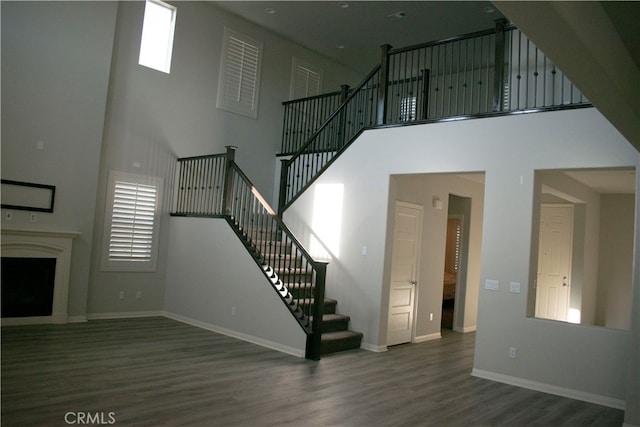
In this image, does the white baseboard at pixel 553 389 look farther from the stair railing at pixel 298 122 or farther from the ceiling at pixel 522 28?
the stair railing at pixel 298 122

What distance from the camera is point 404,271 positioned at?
7.53 metres

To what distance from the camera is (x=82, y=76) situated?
7207 millimetres

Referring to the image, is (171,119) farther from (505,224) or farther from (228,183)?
(505,224)

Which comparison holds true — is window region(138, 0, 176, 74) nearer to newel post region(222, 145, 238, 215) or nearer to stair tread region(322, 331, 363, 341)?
newel post region(222, 145, 238, 215)

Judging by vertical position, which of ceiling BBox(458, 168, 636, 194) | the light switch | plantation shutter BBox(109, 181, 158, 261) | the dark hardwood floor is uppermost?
ceiling BBox(458, 168, 636, 194)

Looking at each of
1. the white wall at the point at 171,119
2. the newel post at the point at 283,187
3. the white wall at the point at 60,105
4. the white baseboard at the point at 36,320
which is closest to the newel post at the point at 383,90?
the newel post at the point at 283,187

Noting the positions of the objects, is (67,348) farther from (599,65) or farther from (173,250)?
(599,65)

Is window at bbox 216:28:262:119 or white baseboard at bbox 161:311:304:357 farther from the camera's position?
window at bbox 216:28:262:119

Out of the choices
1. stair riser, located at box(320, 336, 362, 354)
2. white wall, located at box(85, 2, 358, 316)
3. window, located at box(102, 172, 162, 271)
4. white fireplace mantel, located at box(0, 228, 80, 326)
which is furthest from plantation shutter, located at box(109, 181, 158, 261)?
stair riser, located at box(320, 336, 362, 354)

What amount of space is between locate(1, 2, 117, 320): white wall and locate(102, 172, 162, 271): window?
1.39 ft

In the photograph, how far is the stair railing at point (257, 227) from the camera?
6.27 meters

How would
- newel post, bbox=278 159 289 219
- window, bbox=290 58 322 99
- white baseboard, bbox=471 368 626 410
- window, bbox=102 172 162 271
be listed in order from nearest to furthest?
white baseboard, bbox=471 368 626 410 < window, bbox=102 172 162 271 < newel post, bbox=278 159 289 219 < window, bbox=290 58 322 99

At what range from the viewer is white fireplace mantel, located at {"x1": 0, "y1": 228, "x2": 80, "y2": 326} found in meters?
6.57

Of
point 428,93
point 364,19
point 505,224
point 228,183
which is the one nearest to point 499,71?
point 428,93
